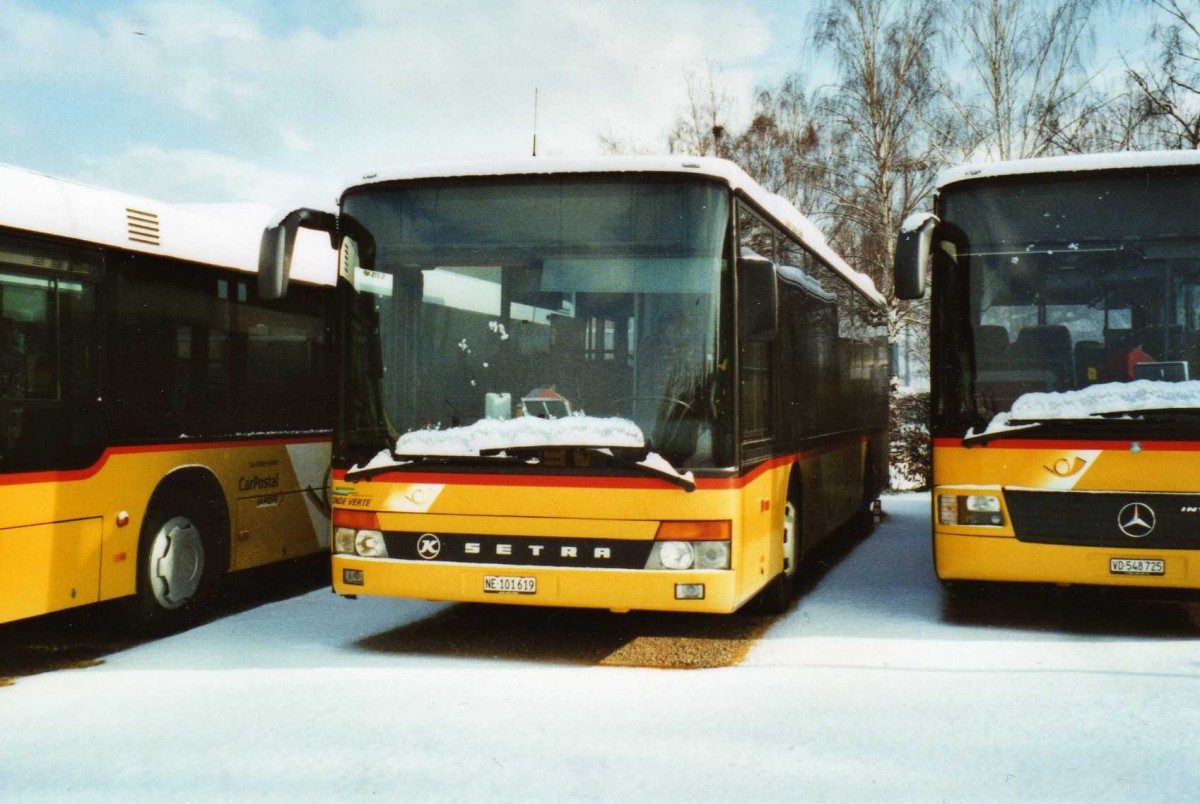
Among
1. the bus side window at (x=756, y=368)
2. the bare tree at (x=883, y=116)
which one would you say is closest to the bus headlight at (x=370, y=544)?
the bus side window at (x=756, y=368)

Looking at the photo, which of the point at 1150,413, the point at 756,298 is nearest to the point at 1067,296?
the point at 1150,413

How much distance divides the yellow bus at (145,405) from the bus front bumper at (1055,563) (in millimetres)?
4567

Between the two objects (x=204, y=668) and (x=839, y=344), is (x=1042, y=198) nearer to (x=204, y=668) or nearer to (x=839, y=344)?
(x=839, y=344)

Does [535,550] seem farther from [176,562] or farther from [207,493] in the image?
[207,493]

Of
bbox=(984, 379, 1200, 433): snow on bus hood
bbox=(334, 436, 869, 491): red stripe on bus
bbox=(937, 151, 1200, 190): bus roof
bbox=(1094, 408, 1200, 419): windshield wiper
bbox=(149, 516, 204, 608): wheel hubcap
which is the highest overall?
bbox=(937, 151, 1200, 190): bus roof

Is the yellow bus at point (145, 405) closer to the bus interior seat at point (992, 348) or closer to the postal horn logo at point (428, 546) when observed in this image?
the postal horn logo at point (428, 546)

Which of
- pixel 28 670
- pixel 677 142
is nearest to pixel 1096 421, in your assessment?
pixel 28 670

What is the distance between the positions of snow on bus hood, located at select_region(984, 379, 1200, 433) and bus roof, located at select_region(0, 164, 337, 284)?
5667 millimetres

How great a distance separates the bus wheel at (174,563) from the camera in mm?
8193

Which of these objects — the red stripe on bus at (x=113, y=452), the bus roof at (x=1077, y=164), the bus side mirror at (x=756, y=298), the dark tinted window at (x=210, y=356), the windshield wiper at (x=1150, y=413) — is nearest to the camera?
the red stripe on bus at (x=113, y=452)

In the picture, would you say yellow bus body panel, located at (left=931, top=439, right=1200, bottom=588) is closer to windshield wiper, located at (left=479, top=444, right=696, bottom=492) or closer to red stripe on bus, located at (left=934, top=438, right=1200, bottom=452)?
red stripe on bus, located at (left=934, top=438, right=1200, bottom=452)

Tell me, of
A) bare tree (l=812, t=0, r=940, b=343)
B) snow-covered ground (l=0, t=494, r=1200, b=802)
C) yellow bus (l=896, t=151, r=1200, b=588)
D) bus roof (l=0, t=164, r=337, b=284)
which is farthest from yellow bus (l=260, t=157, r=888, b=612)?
bare tree (l=812, t=0, r=940, b=343)

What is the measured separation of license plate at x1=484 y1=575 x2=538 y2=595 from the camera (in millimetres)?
7098

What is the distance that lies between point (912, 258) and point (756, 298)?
1.34 meters
